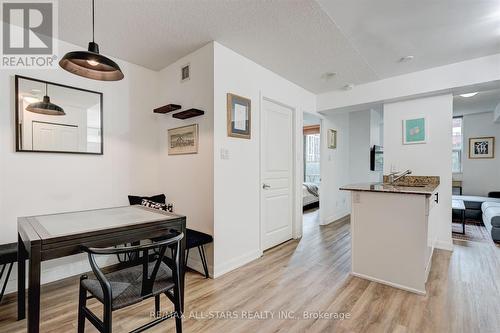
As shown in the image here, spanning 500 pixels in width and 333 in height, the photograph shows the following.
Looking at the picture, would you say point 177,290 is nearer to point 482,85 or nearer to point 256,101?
point 256,101

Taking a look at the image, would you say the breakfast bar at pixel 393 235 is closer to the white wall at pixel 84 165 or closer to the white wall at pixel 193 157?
the white wall at pixel 193 157

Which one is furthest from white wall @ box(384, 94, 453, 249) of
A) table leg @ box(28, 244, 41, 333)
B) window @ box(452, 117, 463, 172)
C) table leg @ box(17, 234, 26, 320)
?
table leg @ box(17, 234, 26, 320)

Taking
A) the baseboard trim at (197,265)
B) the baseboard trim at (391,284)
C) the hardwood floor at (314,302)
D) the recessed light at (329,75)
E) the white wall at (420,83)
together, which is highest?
the recessed light at (329,75)

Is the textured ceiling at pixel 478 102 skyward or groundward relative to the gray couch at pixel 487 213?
skyward

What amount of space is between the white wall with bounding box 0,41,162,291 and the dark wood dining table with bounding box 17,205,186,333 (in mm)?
719

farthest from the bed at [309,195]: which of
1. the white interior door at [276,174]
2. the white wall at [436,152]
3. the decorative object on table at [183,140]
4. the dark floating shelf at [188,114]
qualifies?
the dark floating shelf at [188,114]

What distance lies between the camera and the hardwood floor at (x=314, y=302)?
1825 millimetres

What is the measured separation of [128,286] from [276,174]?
2.47 m

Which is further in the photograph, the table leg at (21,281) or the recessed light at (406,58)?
the recessed light at (406,58)

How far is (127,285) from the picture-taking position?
147 cm

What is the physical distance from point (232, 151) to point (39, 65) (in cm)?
210

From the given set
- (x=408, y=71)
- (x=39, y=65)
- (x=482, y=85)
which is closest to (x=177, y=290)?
(x=39, y=65)

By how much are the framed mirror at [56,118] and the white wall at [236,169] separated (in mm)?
1410

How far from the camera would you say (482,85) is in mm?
3148
